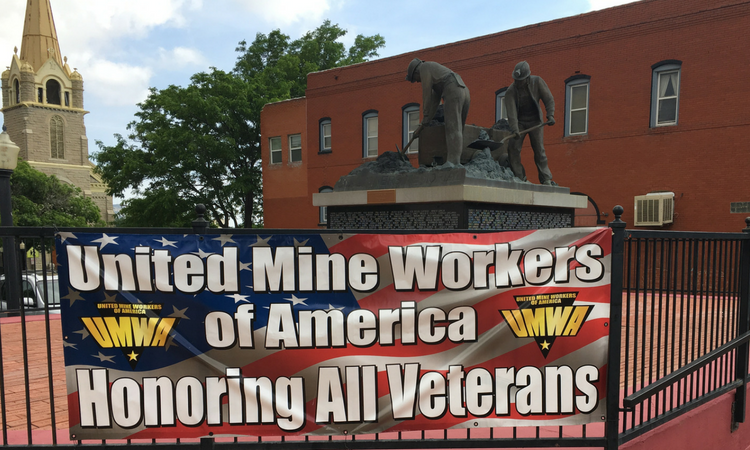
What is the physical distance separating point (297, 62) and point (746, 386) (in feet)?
105

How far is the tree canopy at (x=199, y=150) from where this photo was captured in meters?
28.3

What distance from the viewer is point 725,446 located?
4.62 meters

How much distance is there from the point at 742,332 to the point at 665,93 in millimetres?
13801

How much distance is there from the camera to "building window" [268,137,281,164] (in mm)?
27766

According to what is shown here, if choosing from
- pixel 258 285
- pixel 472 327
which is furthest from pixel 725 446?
pixel 258 285

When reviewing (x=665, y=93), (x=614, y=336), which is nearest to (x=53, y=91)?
(x=665, y=93)

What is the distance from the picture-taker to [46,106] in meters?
87.8

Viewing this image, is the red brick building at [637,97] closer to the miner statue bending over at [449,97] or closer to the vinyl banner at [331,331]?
the miner statue bending over at [449,97]

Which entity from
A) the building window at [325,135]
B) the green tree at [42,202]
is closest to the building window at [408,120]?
the building window at [325,135]

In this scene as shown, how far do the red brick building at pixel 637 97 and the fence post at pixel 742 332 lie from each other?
1196 centimetres

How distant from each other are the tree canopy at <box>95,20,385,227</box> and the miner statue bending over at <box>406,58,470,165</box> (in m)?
23.1

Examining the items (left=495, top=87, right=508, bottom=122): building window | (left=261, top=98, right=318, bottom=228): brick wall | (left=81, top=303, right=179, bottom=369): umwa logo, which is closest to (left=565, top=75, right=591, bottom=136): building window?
(left=495, top=87, right=508, bottom=122): building window

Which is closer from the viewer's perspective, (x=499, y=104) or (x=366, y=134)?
(x=499, y=104)

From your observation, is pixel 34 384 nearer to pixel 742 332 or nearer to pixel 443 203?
pixel 443 203
